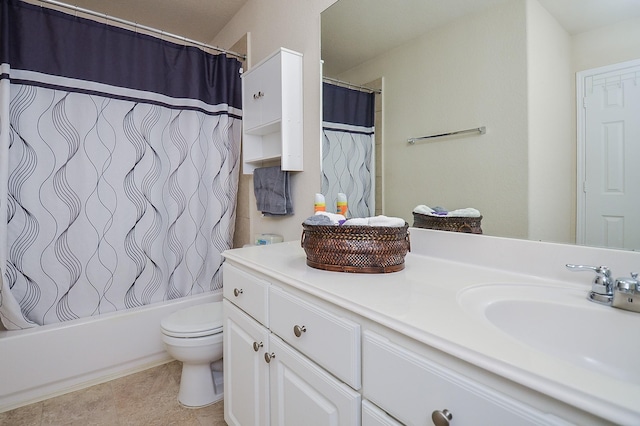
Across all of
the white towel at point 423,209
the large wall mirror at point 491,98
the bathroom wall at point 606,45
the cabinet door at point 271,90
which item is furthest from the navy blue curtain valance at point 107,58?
the bathroom wall at point 606,45

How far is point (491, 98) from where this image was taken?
1014 mm

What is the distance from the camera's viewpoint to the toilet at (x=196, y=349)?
1582mm

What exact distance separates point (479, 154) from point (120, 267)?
1.97 metres

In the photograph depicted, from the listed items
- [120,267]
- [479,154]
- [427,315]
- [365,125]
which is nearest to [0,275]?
[120,267]

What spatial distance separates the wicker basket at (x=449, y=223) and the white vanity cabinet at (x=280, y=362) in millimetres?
587

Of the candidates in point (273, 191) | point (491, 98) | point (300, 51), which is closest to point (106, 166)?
point (273, 191)

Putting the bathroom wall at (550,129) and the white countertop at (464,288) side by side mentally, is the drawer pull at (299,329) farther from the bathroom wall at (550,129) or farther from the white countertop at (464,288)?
the bathroom wall at (550,129)

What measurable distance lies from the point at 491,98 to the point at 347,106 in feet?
2.22

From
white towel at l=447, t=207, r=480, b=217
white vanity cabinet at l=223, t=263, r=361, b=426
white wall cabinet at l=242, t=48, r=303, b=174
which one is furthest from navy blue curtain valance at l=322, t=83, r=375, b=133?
white vanity cabinet at l=223, t=263, r=361, b=426

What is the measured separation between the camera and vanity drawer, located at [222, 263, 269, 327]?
3.52 feet

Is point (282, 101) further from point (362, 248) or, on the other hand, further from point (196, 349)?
point (196, 349)

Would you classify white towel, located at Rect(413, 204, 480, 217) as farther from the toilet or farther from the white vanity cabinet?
the toilet

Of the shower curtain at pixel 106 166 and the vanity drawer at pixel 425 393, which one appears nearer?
the vanity drawer at pixel 425 393

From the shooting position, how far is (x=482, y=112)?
3.41 ft
